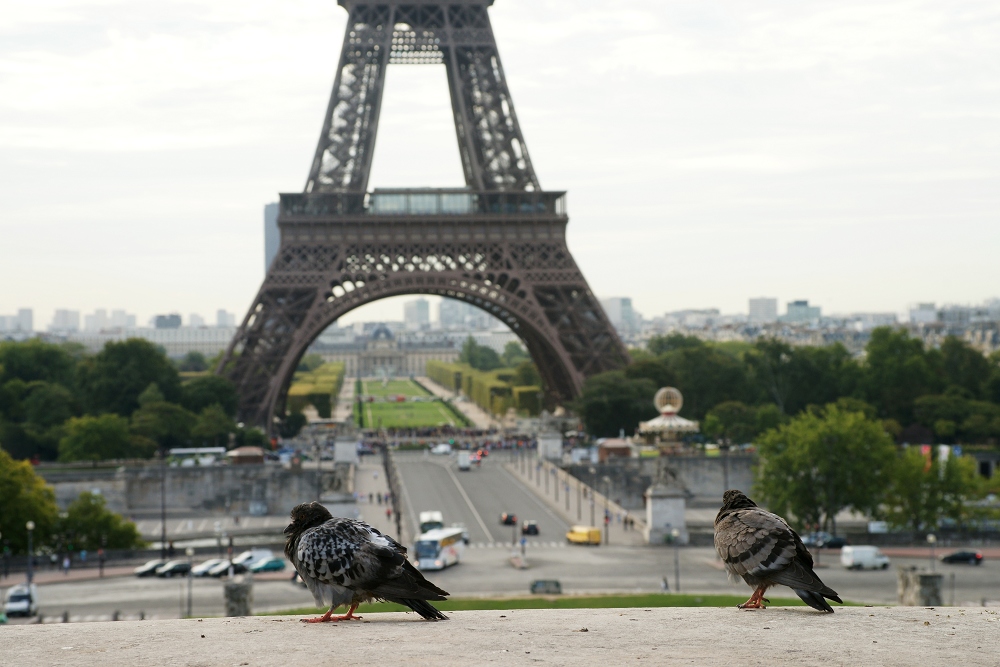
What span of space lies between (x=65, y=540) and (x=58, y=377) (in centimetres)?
4390

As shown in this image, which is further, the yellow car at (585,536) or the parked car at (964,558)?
the yellow car at (585,536)

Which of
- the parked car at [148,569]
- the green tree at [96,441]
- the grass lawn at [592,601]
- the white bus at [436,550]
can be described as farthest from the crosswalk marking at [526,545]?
the green tree at [96,441]

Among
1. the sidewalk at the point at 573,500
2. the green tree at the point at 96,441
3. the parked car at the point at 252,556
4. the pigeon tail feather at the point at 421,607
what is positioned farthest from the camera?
the green tree at the point at 96,441

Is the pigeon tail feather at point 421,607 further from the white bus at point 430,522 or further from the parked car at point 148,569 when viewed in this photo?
the white bus at point 430,522

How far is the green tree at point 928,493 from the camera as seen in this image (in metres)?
54.8

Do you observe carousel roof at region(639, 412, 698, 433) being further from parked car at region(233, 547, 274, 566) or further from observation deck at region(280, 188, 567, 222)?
parked car at region(233, 547, 274, 566)

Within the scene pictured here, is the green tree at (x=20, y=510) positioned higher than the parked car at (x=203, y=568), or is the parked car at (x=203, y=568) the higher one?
the green tree at (x=20, y=510)

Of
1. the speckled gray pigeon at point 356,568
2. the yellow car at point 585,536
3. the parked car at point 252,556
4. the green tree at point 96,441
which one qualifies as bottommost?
the parked car at point 252,556

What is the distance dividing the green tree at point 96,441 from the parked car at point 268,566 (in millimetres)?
24664

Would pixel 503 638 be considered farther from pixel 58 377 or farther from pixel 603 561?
pixel 58 377

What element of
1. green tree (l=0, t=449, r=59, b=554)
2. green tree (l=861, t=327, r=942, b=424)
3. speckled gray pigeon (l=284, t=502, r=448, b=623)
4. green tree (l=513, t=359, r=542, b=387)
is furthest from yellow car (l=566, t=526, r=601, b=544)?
green tree (l=513, t=359, r=542, b=387)

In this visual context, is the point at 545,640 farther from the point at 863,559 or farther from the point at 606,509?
the point at 606,509

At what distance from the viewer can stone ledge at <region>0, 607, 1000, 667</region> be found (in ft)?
32.0

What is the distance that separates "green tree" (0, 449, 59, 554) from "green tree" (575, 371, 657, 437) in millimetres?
33038
